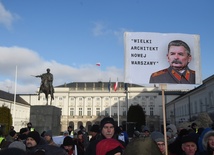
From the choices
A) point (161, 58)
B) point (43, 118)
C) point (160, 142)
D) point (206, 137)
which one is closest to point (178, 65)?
point (161, 58)

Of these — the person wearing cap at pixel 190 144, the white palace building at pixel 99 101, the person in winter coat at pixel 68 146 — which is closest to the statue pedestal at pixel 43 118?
the person in winter coat at pixel 68 146

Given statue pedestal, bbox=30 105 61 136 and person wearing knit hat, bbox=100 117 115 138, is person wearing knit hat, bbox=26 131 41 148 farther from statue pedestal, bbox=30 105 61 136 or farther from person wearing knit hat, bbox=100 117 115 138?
statue pedestal, bbox=30 105 61 136

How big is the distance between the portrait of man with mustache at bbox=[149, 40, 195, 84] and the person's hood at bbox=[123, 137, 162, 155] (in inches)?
126

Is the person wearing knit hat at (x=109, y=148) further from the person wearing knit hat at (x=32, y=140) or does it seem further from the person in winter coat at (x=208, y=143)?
the person wearing knit hat at (x=32, y=140)

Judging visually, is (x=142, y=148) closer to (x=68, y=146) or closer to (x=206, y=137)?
(x=206, y=137)

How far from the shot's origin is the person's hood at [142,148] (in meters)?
1.77

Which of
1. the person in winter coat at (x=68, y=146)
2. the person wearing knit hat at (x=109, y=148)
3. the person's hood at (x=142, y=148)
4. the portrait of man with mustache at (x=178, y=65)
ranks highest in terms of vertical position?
the portrait of man with mustache at (x=178, y=65)

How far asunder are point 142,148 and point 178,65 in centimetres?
359

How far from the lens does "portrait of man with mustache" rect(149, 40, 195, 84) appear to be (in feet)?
16.4

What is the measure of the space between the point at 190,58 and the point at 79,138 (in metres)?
3.98

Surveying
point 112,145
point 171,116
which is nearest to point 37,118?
point 112,145

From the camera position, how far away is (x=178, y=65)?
5109mm

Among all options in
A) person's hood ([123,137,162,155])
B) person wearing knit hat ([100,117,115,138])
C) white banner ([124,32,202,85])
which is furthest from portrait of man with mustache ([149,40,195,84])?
person's hood ([123,137,162,155])

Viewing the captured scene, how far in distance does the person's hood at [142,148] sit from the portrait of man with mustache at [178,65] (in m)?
3.21
